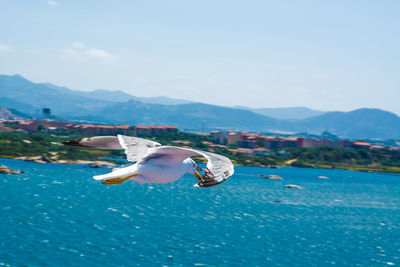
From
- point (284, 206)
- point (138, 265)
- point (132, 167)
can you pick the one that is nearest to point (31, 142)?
point (284, 206)

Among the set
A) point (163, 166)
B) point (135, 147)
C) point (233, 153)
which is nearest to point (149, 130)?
point (233, 153)

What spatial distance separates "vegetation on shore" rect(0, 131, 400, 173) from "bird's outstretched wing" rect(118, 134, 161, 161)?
84880mm

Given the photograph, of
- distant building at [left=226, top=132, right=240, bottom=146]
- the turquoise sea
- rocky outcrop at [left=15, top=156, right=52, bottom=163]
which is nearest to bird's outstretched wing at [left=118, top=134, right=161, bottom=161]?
the turquoise sea

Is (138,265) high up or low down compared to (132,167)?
down

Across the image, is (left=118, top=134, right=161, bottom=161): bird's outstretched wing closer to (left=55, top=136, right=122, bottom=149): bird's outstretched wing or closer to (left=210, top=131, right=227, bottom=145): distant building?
(left=55, top=136, right=122, bottom=149): bird's outstretched wing

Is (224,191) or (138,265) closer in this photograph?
(138,265)

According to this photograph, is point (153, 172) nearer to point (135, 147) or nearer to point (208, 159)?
point (208, 159)

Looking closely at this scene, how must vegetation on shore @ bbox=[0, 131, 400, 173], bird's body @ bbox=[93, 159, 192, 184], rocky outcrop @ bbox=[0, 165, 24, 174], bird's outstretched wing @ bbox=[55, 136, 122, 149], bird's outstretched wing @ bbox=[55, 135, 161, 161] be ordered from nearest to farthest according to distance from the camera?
bird's body @ bbox=[93, 159, 192, 184] < bird's outstretched wing @ bbox=[55, 135, 161, 161] < bird's outstretched wing @ bbox=[55, 136, 122, 149] < rocky outcrop @ bbox=[0, 165, 24, 174] < vegetation on shore @ bbox=[0, 131, 400, 173]

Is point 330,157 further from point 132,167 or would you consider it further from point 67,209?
point 132,167

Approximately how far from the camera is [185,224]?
44.1 meters

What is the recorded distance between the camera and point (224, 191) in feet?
231

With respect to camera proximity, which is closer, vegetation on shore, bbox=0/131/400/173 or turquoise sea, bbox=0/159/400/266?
turquoise sea, bbox=0/159/400/266

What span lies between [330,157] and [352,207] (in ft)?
239

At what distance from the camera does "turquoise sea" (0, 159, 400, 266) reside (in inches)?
1308
